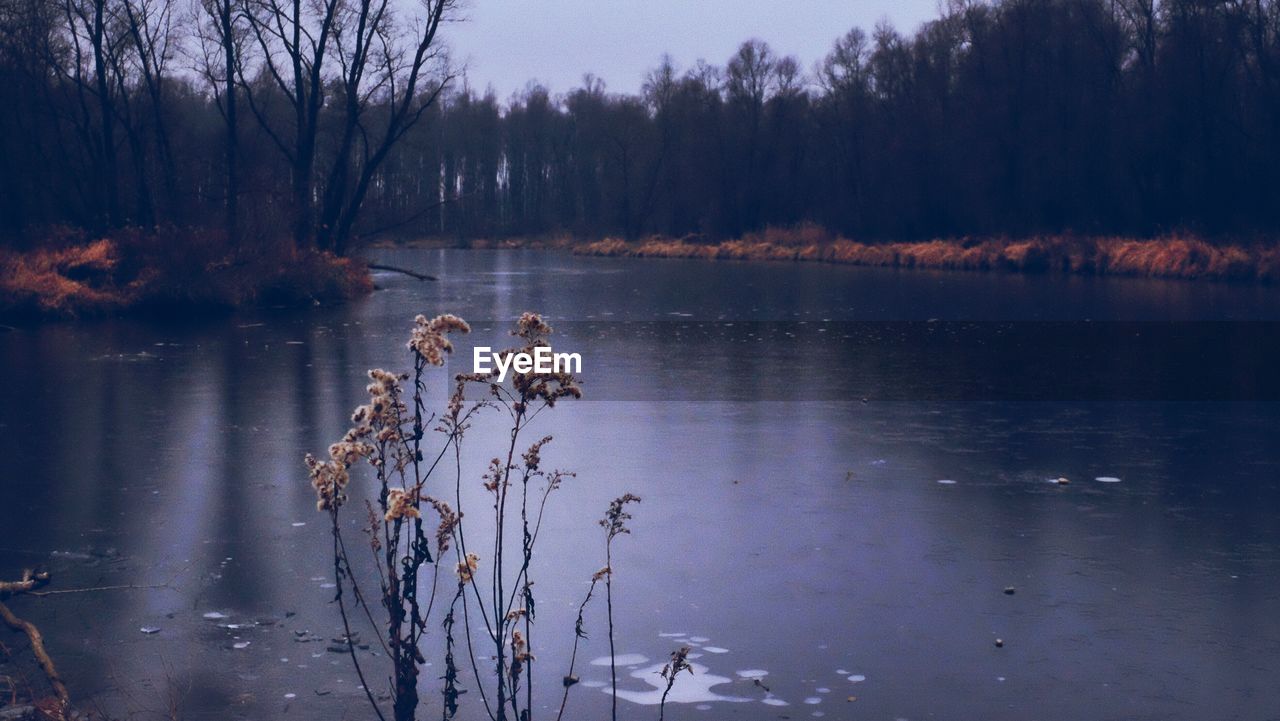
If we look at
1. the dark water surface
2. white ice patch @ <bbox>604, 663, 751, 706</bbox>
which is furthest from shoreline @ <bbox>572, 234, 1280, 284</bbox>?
white ice patch @ <bbox>604, 663, 751, 706</bbox>

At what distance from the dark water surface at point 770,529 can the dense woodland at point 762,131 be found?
18.1 meters

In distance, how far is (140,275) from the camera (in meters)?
26.5

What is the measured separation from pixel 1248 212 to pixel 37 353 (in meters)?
39.9

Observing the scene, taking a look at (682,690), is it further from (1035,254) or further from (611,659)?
(1035,254)

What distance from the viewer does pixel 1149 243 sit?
4225 centimetres

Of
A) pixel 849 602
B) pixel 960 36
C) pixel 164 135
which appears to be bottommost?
pixel 849 602

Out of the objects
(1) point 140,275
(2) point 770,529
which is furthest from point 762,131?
(2) point 770,529

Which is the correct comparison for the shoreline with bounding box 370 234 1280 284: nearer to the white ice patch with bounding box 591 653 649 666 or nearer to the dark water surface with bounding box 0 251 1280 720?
the dark water surface with bounding box 0 251 1280 720

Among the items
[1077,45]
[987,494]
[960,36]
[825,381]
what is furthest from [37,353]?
[960,36]

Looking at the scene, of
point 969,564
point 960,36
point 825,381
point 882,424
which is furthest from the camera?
point 960,36

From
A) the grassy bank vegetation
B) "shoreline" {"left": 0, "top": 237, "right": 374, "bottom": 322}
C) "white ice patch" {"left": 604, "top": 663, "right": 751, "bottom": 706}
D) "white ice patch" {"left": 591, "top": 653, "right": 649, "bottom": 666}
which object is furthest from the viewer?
the grassy bank vegetation

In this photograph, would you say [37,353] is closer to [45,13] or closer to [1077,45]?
[45,13]

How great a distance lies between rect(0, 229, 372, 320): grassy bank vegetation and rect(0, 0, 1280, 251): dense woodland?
1.01 m

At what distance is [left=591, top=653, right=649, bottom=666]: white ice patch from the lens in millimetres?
5480
